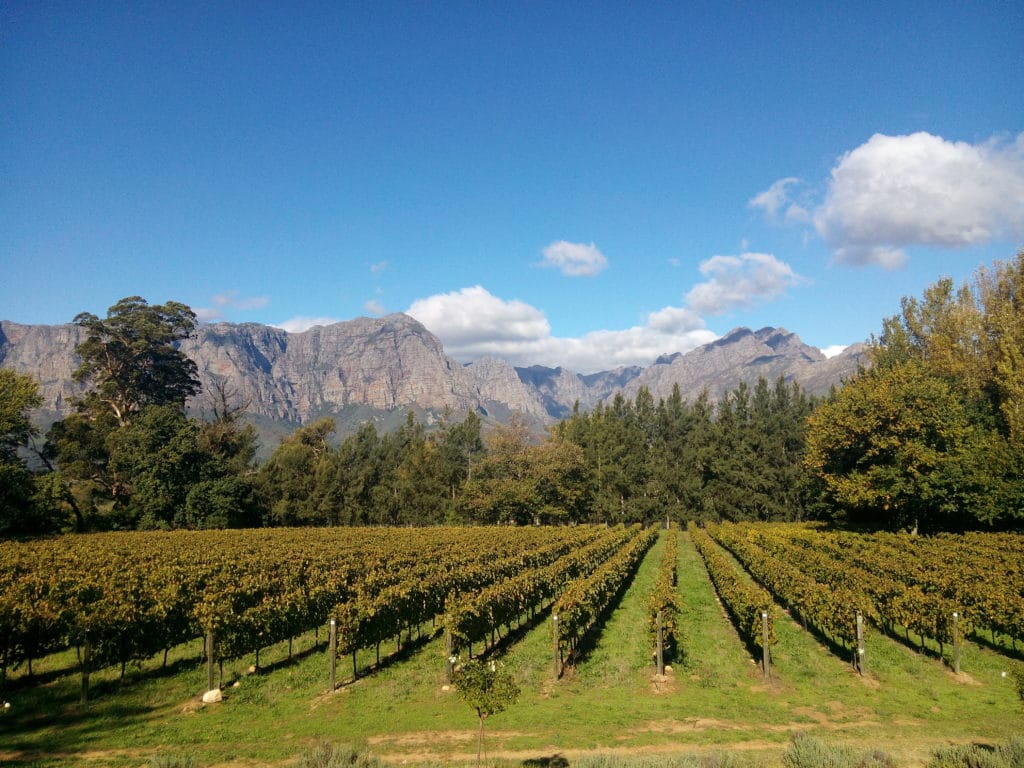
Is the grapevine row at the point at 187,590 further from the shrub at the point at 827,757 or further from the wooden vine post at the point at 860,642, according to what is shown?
the wooden vine post at the point at 860,642

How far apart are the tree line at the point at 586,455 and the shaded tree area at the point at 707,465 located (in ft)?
0.84

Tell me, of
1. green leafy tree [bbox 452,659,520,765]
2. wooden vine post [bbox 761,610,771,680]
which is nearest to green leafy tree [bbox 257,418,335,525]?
wooden vine post [bbox 761,610,771,680]

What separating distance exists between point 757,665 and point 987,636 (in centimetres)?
929

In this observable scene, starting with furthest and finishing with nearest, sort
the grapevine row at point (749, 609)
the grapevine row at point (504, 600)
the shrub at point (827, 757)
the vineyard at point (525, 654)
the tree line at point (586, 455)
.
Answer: the tree line at point (586, 455)
the grapevine row at point (749, 609)
the grapevine row at point (504, 600)
the vineyard at point (525, 654)
the shrub at point (827, 757)

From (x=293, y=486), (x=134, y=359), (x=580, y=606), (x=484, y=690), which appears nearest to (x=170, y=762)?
(x=484, y=690)

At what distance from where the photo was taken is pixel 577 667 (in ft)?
53.3

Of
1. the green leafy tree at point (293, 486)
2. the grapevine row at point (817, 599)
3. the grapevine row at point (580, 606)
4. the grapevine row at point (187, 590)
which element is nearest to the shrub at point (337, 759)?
the grapevine row at point (187, 590)

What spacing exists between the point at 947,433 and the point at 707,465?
35.3 m

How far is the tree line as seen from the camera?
42156 mm

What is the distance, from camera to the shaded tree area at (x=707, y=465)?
70.3m

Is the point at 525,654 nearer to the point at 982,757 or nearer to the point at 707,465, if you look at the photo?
the point at 982,757

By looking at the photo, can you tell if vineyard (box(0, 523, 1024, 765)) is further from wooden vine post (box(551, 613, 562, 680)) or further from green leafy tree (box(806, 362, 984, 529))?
green leafy tree (box(806, 362, 984, 529))

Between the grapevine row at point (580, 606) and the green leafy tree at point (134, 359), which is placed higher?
the green leafy tree at point (134, 359)

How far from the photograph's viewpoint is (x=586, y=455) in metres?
79.7
